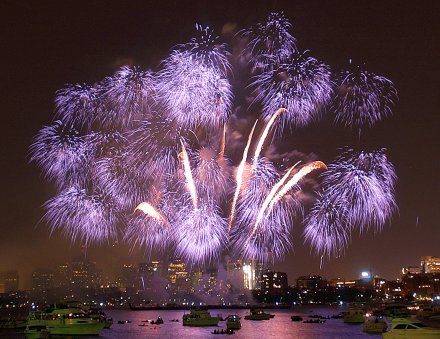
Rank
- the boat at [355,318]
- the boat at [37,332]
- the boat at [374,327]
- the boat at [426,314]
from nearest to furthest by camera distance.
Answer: the boat at [37,332], the boat at [374,327], the boat at [355,318], the boat at [426,314]

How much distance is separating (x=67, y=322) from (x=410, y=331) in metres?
31.5

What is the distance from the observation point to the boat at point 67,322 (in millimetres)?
56781

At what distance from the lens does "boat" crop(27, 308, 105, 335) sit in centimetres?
5678

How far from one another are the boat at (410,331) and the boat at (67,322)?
94.4 ft

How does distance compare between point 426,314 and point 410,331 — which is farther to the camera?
point 426,314

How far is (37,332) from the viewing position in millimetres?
53812

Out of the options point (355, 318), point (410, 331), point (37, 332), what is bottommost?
point (355, 318)

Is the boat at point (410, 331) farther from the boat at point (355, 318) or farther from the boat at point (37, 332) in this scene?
the boat at point (355, 318)

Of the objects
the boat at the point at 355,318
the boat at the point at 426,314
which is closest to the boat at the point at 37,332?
the boat at the point at 355,318

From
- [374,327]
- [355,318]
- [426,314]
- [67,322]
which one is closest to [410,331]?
[374,327]

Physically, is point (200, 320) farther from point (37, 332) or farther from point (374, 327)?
point (37, 332)

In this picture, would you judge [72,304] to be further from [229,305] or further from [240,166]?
[229,305]

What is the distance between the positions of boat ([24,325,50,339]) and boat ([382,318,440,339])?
28.7 meters

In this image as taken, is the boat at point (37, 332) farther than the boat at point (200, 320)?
No
